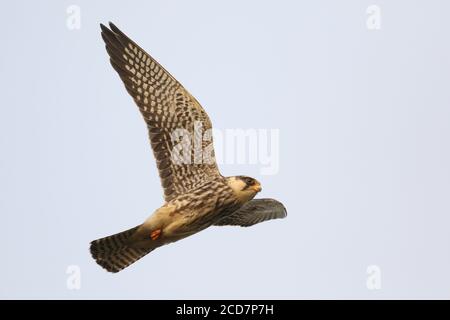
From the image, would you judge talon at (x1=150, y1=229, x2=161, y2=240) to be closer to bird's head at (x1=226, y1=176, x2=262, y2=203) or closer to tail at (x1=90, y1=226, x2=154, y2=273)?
tail at (x1=90, y1=226, x2=154, y2=273)

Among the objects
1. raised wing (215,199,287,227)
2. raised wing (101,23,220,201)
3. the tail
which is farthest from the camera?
raised wing (215,199,287,227)

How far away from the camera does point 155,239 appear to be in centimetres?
761

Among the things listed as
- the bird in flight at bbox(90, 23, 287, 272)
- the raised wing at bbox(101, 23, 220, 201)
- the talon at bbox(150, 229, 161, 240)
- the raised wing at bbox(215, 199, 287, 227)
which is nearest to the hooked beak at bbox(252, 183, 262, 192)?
the bird in flight at bbox(90, 23, 287, 272)

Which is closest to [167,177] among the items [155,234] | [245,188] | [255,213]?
[155,234]

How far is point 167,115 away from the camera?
26.1 feet

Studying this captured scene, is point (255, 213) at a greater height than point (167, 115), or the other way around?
point (167, 115)

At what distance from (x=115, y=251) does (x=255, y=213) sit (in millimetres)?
2411

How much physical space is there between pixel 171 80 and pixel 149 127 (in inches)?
26.6

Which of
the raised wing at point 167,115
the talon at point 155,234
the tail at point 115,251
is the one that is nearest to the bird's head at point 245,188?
the raised wing at point 167,115

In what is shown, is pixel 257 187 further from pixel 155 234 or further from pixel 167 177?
pixel 155 234

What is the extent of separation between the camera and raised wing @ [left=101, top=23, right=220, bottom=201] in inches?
310

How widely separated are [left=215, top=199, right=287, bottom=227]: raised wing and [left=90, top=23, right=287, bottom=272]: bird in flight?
1.24 m

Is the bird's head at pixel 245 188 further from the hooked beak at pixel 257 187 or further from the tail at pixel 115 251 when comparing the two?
the tail at pixel 115 251
